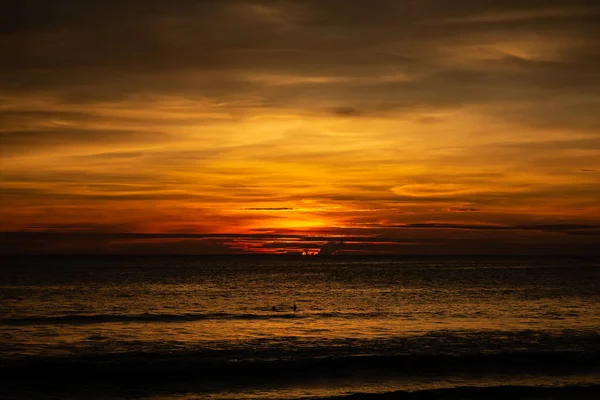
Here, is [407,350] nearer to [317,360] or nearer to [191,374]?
[317,360]

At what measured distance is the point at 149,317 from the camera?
4500 cm

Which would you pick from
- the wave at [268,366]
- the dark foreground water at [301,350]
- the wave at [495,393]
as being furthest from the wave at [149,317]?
the wave at [495,393]

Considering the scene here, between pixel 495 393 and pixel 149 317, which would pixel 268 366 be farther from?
pixel 149 317

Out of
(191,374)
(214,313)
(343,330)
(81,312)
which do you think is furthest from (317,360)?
(81,312)

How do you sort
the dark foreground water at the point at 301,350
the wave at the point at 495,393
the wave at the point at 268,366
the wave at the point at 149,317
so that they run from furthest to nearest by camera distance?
the wave at the point at 149,317 < the wave at the point at 268,366 < the dark foreground water at the point at 301,350 < the wave at the point at 495,393

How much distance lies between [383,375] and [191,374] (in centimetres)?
790

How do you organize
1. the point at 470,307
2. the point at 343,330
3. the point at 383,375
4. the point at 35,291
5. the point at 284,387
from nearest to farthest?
the point at 284,387
the point at 383,375
the point at 343,330
the point at 470,307
the point at 35,291

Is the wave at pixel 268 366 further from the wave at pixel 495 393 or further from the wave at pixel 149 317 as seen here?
the wave at pixel 149 317

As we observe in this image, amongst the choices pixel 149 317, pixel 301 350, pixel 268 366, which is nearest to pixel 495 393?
pixel 268 366

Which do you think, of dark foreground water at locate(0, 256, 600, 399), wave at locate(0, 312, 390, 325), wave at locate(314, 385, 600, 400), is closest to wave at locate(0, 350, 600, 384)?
dark foreground water at locate(0, 256, 600, 399)

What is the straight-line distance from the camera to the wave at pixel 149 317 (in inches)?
1651

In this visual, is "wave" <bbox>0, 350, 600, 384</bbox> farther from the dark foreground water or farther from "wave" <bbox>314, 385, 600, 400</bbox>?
"wave" <bbox>314, 385, 600, 400</bbox>

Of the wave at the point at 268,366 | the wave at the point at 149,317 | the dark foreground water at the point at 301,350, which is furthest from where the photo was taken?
the wave at the point at 149,317

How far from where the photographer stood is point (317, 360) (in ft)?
92.5
